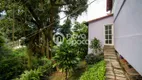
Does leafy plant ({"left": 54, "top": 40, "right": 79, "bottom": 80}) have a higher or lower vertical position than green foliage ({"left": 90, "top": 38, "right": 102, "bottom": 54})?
lower

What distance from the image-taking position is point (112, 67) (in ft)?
21.0

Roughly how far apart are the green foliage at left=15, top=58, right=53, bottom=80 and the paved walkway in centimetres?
502

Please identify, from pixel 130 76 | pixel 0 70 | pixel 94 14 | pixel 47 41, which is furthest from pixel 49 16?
pixel 130 76

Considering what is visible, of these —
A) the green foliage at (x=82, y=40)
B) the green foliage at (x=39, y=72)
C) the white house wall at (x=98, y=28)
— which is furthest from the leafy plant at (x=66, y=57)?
the green foliage at (x=82, y=40)

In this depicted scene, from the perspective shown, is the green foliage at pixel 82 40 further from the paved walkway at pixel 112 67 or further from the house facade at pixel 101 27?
the paved walkway at pixel 112 67

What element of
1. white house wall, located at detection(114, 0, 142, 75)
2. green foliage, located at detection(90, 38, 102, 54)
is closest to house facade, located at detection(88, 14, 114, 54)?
green foliage, located at detection(90, 38, 102, 54)

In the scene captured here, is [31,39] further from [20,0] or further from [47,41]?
[20,0]

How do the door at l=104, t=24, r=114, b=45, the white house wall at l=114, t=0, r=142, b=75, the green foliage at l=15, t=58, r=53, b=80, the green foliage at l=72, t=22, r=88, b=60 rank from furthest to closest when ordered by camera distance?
1. the green foliage at l=72, t=22, r=88, b=60
2. the door at l=104, t=24, r=114, b=45
3. the green foliage at l=15, t=58, r=53, b=80
4. the white house wall at l=114, t=0, r=142, b=75

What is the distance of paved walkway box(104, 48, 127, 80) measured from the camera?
529 cm

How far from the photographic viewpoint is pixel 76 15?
12.8 m

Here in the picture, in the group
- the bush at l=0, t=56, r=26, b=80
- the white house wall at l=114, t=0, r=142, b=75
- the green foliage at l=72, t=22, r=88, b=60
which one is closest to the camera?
the white house wall at l=114, t=0, r=142, b=75

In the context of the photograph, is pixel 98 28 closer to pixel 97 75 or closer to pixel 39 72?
pixel 97 75

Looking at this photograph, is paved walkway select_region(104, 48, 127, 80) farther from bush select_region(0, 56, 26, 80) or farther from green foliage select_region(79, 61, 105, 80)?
bush select_region(0, 56, 26, 80)

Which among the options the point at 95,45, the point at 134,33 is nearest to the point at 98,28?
the point at 95,45
